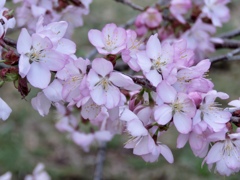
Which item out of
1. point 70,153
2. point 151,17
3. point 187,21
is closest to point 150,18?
point 151,17

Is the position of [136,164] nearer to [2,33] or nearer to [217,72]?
[217,72]

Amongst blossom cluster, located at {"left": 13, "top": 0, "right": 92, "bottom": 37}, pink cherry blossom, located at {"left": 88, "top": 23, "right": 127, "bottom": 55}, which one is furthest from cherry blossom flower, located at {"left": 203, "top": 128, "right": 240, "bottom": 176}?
blossom cluster, located at {"left": 13, "top": 0, "right": 92, "bottom": 37}

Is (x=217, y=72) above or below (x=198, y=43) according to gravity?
below

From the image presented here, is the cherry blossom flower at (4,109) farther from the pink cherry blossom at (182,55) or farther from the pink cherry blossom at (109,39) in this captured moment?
the pink cherry blossom at (182,55)

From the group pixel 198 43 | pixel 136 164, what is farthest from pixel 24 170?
pixel 198 43

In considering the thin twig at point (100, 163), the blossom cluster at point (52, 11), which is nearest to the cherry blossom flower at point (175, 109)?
the blossom cluster at point (52, 11)

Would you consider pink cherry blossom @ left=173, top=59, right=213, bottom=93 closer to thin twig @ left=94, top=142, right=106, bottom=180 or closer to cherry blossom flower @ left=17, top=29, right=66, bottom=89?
cherry blossom flower @ left=17, top=29, right=66, bottom=89
